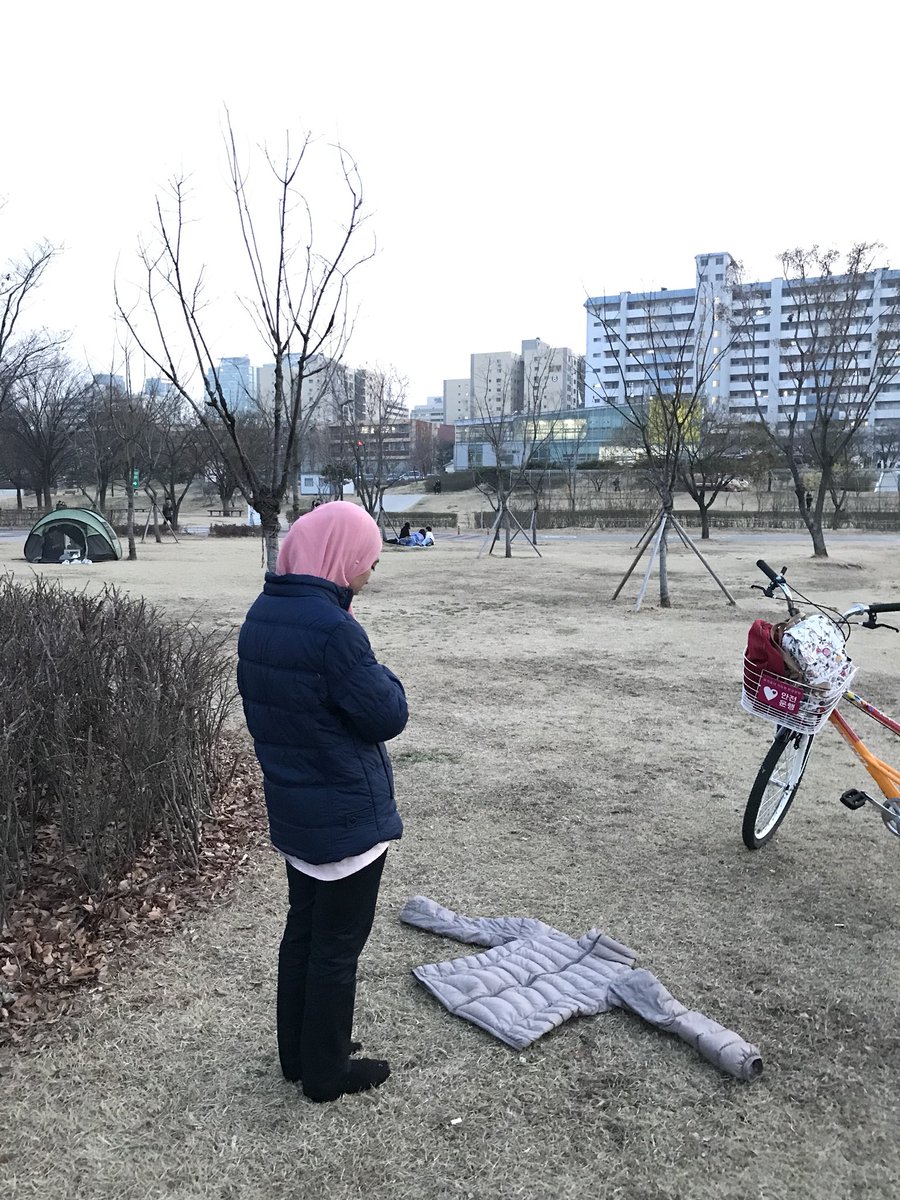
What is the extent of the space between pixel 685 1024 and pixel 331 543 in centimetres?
162

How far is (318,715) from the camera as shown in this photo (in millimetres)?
1960

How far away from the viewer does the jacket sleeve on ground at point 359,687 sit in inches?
75.8

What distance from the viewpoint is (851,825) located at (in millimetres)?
4090

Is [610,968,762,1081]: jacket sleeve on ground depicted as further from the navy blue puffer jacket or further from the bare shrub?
the bare shrub

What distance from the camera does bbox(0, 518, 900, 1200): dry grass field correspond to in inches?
77.0

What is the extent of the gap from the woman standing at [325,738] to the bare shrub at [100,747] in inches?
46.6

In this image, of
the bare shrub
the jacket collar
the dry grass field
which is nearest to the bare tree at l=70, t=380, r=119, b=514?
the bare shrub

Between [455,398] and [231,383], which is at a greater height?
[455,398]

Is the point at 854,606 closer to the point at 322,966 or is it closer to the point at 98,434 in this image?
the point at 322,966

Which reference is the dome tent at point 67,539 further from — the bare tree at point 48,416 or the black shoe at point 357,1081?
the black shoe at point 357,1081

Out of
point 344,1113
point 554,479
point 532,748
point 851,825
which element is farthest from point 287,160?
point 554,479

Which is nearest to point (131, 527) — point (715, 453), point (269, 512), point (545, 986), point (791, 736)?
point (269, 512)

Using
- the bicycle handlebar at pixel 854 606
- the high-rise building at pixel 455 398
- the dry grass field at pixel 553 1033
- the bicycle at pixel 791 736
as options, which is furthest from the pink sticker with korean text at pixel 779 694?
the high-rise building at pixel 455 398

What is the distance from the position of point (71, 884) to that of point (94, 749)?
516mm
